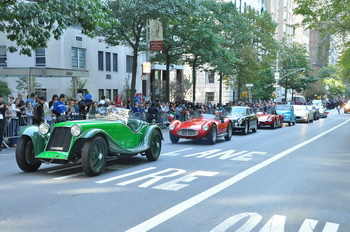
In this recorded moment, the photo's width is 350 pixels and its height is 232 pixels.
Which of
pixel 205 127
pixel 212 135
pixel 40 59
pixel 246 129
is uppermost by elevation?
pixel 40 59

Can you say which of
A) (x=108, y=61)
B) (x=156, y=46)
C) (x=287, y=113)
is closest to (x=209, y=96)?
(x=108, y=61)

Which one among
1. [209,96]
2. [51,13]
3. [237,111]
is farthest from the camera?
[209,96]

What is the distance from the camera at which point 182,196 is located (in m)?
7.07

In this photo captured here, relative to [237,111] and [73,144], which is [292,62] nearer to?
[237,111]

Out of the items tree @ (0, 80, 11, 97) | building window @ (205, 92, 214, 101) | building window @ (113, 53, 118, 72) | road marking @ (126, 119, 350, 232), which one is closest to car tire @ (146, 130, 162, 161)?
road marking @ (126, 119, 350, 232)

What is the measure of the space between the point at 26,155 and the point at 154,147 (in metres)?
3.47

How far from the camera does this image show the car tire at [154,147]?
1084cm

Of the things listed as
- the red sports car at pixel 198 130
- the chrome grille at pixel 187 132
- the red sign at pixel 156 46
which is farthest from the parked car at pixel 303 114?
the chrome grille at pixel 187 132

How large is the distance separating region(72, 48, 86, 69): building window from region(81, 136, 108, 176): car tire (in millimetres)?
22285

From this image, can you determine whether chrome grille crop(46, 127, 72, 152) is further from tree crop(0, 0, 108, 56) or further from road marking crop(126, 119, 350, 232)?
tree crop(0, 0, 108, 56)

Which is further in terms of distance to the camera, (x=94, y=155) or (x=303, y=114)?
→ (x=303, y=114)

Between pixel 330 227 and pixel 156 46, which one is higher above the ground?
pixel 156 46

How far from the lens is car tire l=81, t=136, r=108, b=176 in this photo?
→ 830 centimetres

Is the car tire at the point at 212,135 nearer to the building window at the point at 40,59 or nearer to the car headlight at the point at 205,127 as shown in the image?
the car headlight at the point at 205,127
